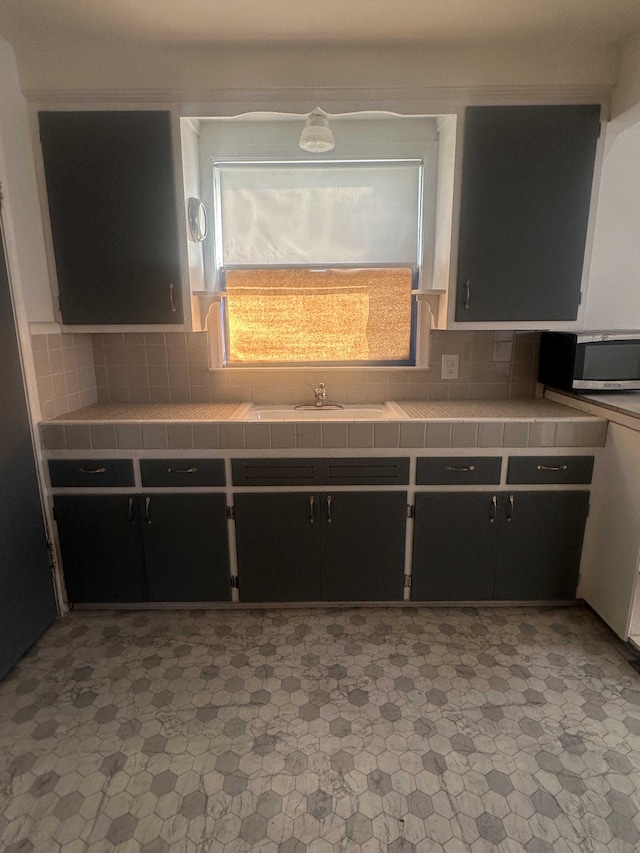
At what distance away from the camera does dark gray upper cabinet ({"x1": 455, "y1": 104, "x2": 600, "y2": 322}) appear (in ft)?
6.51

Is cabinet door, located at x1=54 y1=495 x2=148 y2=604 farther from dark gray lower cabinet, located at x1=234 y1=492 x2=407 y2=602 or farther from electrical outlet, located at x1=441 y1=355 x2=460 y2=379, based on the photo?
electrical outlet, located at x1=441 y1=355 x2=460 y2=379

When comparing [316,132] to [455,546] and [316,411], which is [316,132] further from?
[455,546]

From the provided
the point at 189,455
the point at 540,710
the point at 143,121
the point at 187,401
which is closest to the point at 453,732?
the point at 540,710

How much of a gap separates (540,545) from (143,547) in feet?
6.21

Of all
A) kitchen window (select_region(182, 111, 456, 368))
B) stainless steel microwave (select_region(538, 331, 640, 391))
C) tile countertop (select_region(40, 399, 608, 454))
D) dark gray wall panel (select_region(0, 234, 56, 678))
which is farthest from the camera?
kitchen window (select_region(182, 111, 456, 368))

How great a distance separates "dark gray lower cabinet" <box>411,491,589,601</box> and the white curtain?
1324 millimetres

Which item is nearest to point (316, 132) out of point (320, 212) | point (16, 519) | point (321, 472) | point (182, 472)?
point (320, 212)

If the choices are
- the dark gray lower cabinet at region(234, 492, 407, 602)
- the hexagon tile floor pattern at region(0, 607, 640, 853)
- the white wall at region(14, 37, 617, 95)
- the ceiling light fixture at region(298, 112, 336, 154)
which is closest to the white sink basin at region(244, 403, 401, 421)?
the dark gray lower cabinet at region(234, 492, 407, 602)

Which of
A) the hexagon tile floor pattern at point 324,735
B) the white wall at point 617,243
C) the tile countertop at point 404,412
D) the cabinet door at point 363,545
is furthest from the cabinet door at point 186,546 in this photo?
the white wall at point 617,243

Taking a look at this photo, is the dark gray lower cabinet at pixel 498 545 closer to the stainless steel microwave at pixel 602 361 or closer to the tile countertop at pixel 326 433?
the tile countertop at pixel 326 433

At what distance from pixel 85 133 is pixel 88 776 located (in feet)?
8.20

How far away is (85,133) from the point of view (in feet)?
6.50

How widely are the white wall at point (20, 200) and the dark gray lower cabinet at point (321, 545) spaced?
1321 millimetres

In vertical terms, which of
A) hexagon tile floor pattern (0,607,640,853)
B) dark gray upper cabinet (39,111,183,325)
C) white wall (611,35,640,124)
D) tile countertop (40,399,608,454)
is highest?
white wall (611,35,640,124)
